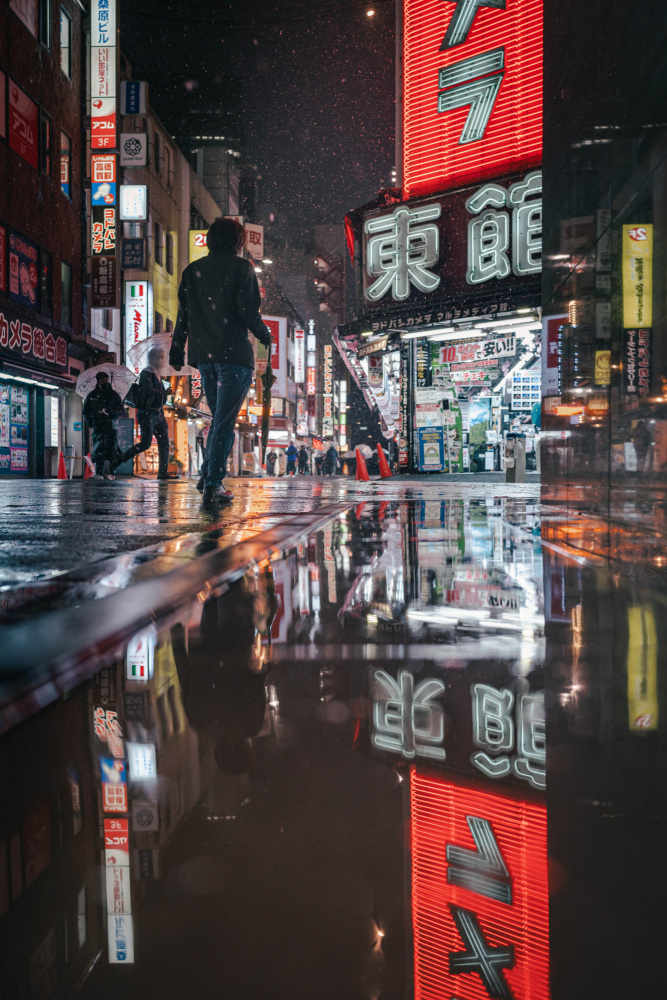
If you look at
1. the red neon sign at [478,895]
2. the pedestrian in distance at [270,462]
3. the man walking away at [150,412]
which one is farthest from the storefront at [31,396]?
the pedestrian in distance at [270,462]

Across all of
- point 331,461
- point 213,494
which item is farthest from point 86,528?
point 331,461

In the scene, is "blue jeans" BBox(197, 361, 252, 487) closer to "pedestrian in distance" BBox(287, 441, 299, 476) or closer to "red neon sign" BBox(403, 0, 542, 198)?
"red neon sign" BBox(403, 0, 542, 198)

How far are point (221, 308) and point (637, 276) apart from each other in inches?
117

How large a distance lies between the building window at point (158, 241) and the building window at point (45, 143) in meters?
10.1

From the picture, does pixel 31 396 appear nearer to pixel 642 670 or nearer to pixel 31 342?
pixel 31 342

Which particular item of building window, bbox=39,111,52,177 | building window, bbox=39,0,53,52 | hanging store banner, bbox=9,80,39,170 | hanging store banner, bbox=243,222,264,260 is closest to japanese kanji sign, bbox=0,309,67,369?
hanging store banner, bbox=9,80,39,170

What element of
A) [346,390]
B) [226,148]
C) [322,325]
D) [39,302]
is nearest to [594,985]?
[39,302]

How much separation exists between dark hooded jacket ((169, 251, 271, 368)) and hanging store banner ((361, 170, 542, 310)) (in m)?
13.7

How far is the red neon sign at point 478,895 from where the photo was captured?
0.54 meters

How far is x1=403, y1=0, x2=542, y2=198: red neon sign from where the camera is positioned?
62.2 feet

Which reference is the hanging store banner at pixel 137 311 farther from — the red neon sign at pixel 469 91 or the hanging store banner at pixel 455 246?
the red neon sign at pixel 469 91

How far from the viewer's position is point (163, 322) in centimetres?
3106

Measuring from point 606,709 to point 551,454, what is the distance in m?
7.32

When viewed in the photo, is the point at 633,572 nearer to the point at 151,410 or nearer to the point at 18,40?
the point at 151,410
